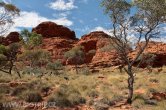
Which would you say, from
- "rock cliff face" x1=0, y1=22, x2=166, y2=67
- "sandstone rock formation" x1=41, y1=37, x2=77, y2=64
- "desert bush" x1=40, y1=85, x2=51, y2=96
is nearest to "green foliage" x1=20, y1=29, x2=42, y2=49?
"rock cliff face" x1=0, y1=22, x2=166, y2=67

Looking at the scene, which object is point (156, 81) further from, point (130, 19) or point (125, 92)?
point (130, 19)

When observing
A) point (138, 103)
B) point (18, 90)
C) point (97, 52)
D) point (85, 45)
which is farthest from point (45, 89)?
point (85, 45)

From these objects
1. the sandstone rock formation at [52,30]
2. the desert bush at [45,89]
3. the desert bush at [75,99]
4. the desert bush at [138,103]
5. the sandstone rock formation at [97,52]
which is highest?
the sandstone rock formation at [52,30]

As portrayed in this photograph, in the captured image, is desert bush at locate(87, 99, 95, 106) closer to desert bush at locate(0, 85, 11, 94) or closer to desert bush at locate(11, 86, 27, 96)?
desert bush at locate(11, 86, 27, 96)

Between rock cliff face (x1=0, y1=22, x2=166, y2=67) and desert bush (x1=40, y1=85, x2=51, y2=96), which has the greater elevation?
rock cliff face (x1=0, y1=22, x2=166, y2=67)

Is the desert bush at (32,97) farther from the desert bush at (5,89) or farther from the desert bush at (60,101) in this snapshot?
the desert bush at (5,89)

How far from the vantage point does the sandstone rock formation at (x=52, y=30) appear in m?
93.6

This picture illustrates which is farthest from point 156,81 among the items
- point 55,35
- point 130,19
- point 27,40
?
point 55,35

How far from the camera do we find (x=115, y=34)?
18.6m

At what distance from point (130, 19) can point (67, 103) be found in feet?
23.4

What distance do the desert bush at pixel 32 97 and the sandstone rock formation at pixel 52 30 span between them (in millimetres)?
76855

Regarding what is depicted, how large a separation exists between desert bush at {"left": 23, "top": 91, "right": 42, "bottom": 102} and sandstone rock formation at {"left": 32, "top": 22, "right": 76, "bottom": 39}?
7685 cm

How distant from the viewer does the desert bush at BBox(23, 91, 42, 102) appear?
646 inches

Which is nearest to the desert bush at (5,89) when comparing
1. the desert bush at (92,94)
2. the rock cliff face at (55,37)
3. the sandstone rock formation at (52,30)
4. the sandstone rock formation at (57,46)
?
the desert bush at (92,94)
